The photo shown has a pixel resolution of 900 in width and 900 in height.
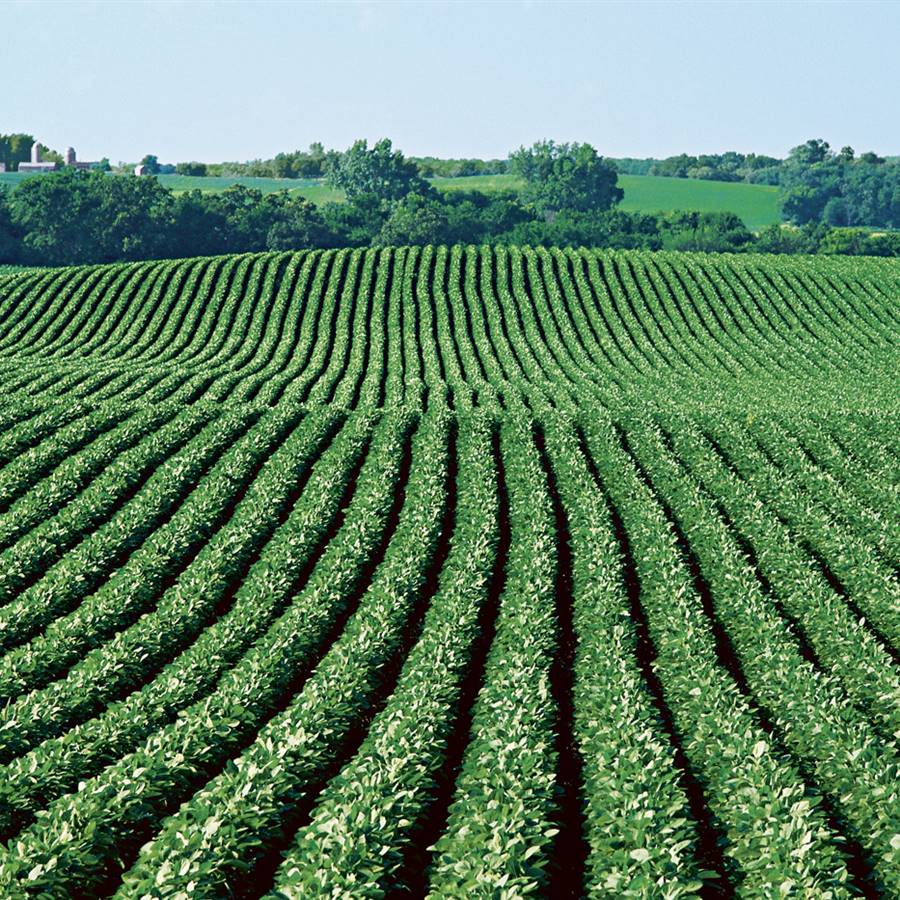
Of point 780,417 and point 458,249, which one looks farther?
point 458,249

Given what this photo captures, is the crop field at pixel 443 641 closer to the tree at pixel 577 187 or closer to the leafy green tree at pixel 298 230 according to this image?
the leafy green tree at pixel 298 230

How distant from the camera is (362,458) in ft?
98.7

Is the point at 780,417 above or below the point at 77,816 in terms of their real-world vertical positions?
above

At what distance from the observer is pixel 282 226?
104 meters

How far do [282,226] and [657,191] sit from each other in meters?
92.6

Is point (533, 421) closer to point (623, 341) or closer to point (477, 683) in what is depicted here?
point (477, 683)

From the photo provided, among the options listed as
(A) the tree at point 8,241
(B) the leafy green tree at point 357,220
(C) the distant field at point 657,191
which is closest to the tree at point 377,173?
(C) the distant field at point 657,191

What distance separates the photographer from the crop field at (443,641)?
10477mm

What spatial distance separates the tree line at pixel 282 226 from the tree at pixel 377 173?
16003 mm

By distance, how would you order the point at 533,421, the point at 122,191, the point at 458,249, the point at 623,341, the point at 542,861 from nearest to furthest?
1. the point at 542,861
2. the point at 533,421
3. the point at 623,341
4. the point at 458,249
5. the point at 122,191

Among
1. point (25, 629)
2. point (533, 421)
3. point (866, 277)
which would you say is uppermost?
point (866, 277)

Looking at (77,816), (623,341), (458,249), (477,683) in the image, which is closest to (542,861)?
(77,816)

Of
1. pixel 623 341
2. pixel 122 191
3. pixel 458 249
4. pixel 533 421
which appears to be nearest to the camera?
pixel 533 421

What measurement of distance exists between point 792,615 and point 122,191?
9532cm
